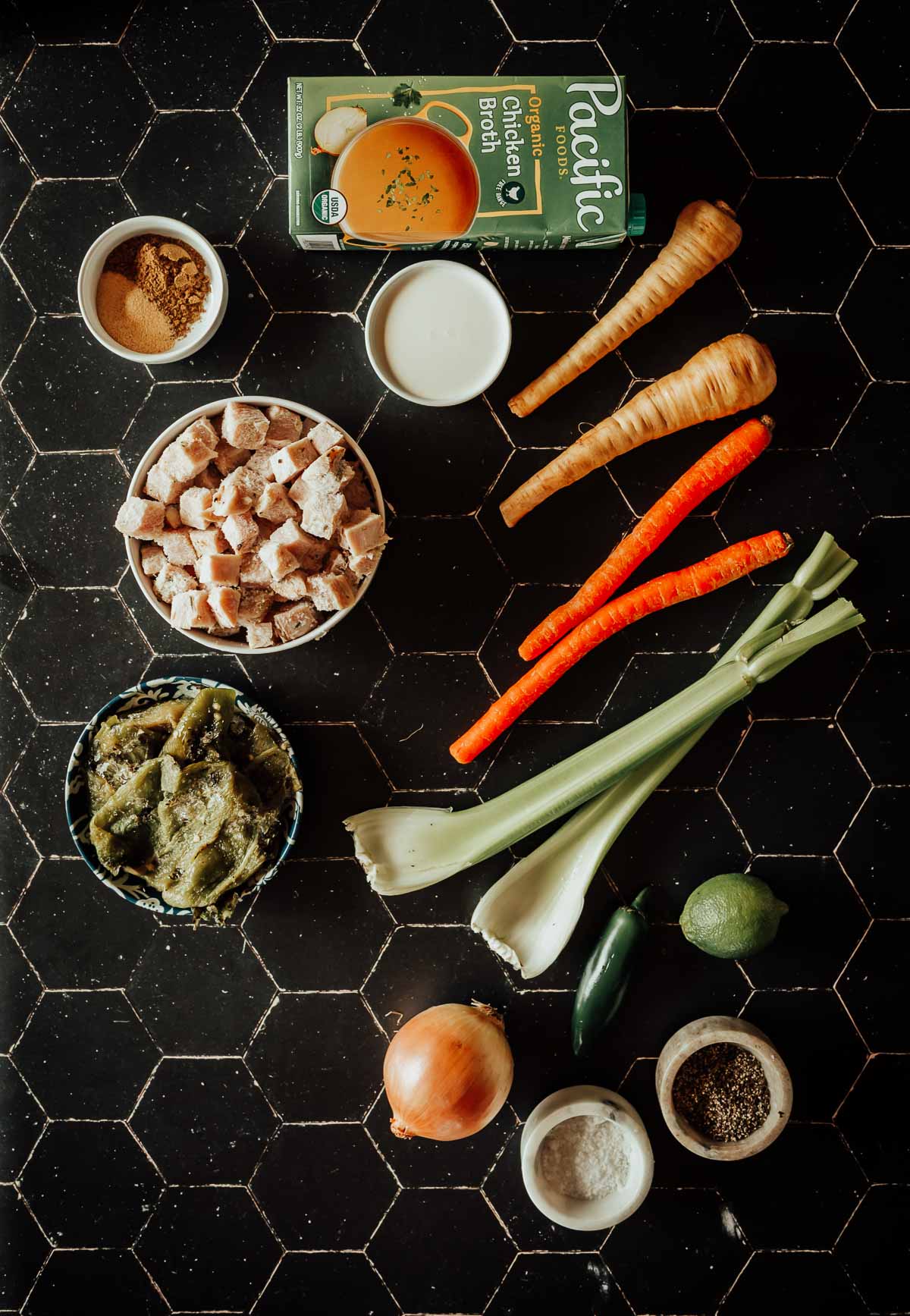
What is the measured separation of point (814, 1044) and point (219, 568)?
1.34 m

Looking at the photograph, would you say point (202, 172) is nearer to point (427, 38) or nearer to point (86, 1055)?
point (427, 38)

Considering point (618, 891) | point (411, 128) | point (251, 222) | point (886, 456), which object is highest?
Result: point (411, 128)

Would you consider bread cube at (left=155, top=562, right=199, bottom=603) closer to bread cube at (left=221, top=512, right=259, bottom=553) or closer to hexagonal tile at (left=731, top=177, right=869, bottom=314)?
bread cube at (left=221, top=512, right=259, bottom=553)

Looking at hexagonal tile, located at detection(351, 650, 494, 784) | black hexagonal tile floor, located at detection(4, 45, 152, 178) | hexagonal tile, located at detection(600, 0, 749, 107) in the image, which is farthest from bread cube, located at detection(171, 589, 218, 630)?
hexagonal tile, located at detection(600, 0, 749, 107)

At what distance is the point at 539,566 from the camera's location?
5.35ft

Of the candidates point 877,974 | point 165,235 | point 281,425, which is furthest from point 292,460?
point 877,974

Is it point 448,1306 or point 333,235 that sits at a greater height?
point 333,235

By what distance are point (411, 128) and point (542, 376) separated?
439 millimetres

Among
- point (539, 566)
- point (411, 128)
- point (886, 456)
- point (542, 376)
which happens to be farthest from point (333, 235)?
point (886, 456)

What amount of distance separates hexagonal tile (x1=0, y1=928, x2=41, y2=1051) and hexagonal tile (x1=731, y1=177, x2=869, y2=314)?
175 centimetres

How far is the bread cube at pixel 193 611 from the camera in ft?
4.67

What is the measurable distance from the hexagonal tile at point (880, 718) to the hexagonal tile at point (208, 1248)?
1375 millimetres

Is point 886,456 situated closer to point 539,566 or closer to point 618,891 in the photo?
point 539,566

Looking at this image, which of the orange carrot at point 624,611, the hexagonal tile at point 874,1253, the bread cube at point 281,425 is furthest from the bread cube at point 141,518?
the hexagonal tile at point 874,1253
